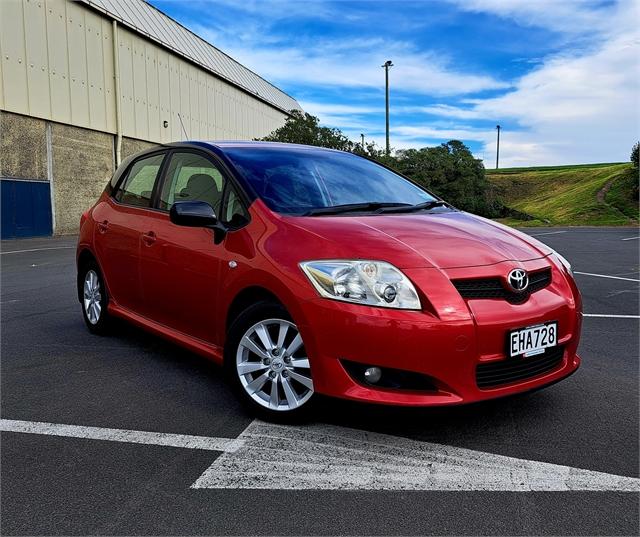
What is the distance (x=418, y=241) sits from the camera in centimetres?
311

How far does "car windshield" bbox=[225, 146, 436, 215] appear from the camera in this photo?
362 centimetres

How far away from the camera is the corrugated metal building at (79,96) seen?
19547 millimetres

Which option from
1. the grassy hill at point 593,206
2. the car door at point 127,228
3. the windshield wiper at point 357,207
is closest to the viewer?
the windshield wiper at point 357,207

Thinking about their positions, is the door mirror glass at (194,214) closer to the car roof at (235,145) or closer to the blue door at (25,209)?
the car roof at (235,145)

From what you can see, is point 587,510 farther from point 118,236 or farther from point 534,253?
point 118,236

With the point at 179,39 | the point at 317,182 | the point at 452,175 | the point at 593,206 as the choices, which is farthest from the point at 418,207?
the point at 452,175

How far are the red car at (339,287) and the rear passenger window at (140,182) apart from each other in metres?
0.26

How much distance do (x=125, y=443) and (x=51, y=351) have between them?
2180 millimetres

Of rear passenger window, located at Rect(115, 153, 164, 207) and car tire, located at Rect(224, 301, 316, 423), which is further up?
rear passenger window, located at Rect(115, 153, 164, 207)

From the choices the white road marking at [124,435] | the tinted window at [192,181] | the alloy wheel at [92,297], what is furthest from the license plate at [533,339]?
the alloy wheel at [92,297]

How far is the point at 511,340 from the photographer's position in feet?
9.50

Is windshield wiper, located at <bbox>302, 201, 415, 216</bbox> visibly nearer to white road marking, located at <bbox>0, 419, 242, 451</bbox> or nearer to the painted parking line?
the painted parking line

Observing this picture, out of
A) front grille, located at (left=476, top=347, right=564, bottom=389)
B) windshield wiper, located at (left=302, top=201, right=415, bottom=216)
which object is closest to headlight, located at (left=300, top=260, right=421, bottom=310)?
front grille, located at (left=476, top=347, right=564, bottom=389)

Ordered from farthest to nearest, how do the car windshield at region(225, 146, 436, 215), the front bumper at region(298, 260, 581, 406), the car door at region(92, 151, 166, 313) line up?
the car door at region(92, 151, 166, 313), the car windshield at region(225, 146, 436, 215), the front bumper at region(298, 260, 581, 406)
